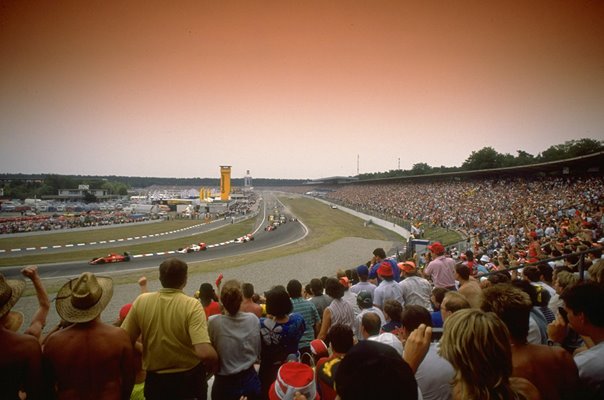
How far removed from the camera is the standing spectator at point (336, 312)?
476 cm

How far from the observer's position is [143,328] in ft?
10.2

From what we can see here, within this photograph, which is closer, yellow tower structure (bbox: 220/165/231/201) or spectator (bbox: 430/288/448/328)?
spectator (bbox: 430/288/448/328)

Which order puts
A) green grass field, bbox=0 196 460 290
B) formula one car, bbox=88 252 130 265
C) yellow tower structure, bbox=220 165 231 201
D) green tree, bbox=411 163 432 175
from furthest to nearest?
1. green tree, bbox=411 163 432 175
2. yellow tower structure, bbox=220 165 231 201
3. formula one car, bbox=88 252 130 265
4. green grass field, bbox=0 196 460 290

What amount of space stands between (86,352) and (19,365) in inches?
18.4

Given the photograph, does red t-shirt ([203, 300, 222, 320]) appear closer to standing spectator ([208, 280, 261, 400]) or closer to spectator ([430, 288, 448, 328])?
standing spectator ([208, 280, 261, 400])

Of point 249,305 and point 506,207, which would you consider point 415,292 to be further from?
point 506,207

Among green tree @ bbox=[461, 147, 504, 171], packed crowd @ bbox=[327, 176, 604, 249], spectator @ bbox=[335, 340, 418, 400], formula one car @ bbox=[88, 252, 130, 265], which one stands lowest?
formula one car @ bbox=[88, 252, 130, 265]

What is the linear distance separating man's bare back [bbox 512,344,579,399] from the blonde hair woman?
27.3 inches

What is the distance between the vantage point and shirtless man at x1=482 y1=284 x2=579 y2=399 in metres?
2.46

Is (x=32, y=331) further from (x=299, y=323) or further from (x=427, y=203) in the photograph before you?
(x=427, y=203)

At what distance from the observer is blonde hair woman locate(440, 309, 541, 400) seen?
1.81 m

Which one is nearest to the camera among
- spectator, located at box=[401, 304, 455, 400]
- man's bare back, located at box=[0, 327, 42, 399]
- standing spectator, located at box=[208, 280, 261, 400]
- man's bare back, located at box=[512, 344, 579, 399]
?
man's bare back, located at box=[512, 344, 579, 399]

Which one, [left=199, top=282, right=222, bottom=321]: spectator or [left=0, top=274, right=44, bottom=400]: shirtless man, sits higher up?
[left=0, top=274, right=44, bottom=400]: shirtless man

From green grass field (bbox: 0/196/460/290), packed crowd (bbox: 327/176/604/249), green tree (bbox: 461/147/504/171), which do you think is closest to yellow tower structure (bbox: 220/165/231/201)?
green grass field (bbox: 0/196/460/290)
